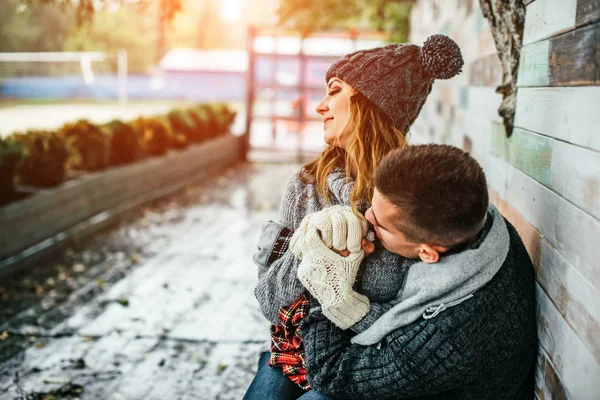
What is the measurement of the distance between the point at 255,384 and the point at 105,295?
337 cm

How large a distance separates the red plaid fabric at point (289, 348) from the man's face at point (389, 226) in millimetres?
295

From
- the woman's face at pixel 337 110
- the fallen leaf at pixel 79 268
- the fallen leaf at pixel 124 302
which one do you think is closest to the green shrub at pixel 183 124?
the fallen leaf at pixel 79 268

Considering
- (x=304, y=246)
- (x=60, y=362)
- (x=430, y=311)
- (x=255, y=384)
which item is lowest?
(x=60, y=362)

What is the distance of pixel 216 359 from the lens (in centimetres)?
404

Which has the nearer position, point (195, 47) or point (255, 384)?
point (255, 384)

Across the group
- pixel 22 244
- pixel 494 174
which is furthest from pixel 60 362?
pixel 494 174

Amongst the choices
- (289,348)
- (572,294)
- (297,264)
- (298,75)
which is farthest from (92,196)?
(298,75)

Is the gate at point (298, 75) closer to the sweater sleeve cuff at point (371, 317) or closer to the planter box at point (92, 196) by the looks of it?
the planter box at point (92, 196)

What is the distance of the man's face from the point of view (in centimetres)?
165

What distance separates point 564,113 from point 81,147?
264 inches

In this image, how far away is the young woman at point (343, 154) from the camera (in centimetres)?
193

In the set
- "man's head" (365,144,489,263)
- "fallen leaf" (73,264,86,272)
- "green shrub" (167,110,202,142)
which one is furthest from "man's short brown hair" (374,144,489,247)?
"green shrub" (167,110,202,142)

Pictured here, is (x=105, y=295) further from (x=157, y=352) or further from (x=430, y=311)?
(x=430, y=311)

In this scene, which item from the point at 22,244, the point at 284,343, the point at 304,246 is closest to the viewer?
the point at 304,246
